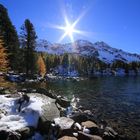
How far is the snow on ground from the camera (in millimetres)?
20177

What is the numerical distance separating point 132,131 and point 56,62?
569 feet

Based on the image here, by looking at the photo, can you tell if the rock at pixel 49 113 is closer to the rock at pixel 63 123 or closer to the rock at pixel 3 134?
the rock at pixel 63 123

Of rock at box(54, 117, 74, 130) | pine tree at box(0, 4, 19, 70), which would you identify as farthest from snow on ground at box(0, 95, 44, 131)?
pine tree at box(0, 4, 19, 70)

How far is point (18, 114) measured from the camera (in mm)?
22656

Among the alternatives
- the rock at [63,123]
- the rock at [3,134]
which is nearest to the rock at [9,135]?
the rock at [3,134]

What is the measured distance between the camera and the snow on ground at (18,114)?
66.2ft

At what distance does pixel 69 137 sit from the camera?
17906 mm

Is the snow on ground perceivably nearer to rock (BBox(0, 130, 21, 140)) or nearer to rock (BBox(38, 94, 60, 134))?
rock (BBox(38, 94, 60, 134))

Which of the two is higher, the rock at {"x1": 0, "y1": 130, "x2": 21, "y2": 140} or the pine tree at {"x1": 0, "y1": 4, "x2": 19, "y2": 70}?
the pine tree at {"x1": 0, "y1": 4, "x2": 19, "y2": 70}

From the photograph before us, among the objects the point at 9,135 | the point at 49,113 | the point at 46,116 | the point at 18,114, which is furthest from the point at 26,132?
the point at 18,114

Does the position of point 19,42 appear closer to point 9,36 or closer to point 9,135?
point 9,36

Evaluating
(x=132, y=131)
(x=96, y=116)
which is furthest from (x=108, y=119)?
(x=132, y=131)

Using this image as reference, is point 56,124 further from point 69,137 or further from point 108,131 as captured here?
point 108,131

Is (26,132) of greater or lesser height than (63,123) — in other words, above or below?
below
